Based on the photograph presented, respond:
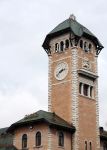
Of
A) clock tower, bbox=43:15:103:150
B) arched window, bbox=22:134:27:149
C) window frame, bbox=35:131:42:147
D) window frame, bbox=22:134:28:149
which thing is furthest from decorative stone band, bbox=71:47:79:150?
arched window, bbox=22:134:27:149

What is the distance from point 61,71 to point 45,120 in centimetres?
967

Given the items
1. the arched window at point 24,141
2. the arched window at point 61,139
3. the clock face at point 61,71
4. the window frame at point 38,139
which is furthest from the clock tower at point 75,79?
the arched window at point 24,141

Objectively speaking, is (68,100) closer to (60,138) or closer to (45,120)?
(60,138)

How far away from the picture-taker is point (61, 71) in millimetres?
68625

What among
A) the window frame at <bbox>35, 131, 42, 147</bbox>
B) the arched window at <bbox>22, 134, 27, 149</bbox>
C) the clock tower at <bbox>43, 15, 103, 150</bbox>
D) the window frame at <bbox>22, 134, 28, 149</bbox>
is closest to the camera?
the window frame at <bbox>35, 131, 42, 147</bbox>

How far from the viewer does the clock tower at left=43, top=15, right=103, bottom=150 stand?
6531cm

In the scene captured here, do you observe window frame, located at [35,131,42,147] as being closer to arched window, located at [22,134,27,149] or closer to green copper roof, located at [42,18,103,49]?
arched window, located at [22,134,27,149]

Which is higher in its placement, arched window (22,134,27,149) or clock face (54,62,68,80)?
clock face (54,62,68,80)

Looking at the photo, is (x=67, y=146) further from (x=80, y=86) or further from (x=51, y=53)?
(x=51, y=53)

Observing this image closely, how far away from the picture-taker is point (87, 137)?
65500 mm

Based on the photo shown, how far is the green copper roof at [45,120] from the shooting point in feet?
202

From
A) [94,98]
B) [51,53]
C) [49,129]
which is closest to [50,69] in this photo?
[51,53]

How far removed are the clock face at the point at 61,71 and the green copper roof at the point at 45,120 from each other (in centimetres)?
543

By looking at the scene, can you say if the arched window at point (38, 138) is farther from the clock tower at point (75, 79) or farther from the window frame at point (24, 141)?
the clock tower at point (75, 79)
